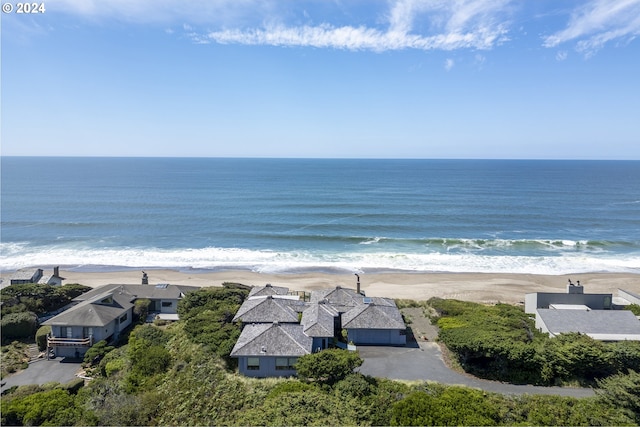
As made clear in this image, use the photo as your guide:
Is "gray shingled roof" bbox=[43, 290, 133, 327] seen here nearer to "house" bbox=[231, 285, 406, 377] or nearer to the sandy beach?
"house" bbox=[231, 285, 406, 377]

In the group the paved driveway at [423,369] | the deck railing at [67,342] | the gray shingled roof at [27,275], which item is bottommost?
the paved driveway at [423,369]

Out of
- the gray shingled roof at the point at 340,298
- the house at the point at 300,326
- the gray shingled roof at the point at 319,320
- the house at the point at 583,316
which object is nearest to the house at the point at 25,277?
the house at the point at 300,326

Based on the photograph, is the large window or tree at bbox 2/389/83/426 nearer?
tree at bbox 2/389/83/426

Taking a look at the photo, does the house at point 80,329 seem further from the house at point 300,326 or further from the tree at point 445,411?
the tree at point 445,411

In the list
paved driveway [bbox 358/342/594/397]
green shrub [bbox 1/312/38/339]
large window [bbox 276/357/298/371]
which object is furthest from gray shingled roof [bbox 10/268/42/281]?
paved driveway [bbox 358/342/594/397]

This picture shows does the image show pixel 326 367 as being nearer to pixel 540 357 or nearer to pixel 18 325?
pixel 540 357

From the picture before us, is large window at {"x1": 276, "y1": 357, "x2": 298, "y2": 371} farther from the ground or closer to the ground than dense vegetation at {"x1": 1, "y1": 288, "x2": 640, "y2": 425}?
closer to the ground
